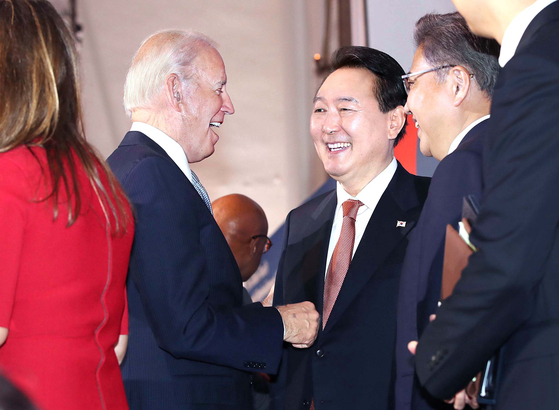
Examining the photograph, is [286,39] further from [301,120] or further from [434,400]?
[434,400]

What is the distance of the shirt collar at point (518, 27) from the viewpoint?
4.40 ft

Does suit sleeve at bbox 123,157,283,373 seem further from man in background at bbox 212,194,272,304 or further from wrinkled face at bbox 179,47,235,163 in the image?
man in background at bbox 212,194,272,304

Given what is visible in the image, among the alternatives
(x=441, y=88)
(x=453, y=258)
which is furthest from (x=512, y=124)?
(x=441, y=88)

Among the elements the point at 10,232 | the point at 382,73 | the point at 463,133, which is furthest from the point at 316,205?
the point at 10,232

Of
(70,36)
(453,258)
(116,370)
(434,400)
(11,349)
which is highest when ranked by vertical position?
(70,36)

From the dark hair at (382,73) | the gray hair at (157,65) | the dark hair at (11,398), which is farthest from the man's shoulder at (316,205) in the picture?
the dark hair at (11,398)

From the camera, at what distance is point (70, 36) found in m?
1.39

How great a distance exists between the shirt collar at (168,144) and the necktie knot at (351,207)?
656 millimetres

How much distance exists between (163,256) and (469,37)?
1.16 m

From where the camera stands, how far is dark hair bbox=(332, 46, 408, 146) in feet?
8.58

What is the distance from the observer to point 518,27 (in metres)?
1.37

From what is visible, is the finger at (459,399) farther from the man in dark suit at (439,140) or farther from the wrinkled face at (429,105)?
the wrinkled face at (429,105)

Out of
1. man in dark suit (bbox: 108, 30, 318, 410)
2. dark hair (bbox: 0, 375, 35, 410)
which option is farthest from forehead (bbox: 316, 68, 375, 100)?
dark hair (bbox: 0, 375, 35, 410)

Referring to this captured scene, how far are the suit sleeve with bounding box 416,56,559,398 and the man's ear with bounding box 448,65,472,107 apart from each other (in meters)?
0.63
